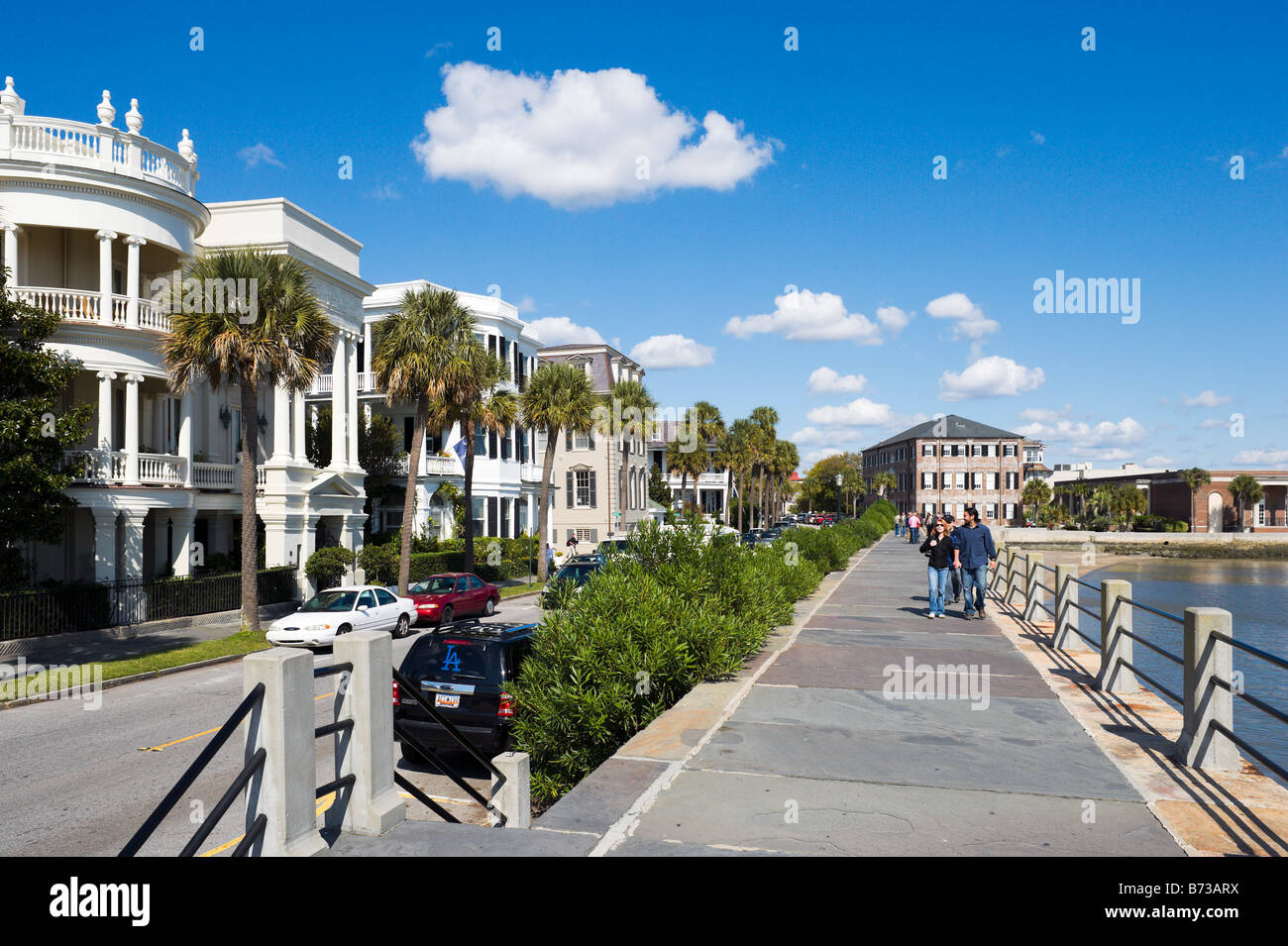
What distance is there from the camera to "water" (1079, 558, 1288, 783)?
57.5ft

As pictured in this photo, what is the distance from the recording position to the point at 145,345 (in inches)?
979

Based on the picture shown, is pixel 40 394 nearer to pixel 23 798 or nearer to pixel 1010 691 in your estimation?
pixel 23 798

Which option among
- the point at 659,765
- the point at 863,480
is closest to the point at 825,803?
the point at 659,765

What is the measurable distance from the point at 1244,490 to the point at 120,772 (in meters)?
119

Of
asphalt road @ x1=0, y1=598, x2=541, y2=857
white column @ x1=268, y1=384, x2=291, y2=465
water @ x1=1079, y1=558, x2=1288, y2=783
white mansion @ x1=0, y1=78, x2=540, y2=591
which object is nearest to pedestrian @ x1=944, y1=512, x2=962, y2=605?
water @ x1=1079, y1=558, x2=1288, y2=783

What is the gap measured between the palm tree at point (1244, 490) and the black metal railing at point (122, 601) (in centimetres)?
10948

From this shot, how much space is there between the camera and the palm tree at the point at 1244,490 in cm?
10212

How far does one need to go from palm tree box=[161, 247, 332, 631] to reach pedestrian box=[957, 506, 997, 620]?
16.4 m

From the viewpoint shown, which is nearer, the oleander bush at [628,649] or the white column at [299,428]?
the oleander bush at [628,649]

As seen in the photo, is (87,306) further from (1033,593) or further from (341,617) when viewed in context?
(1033,593)

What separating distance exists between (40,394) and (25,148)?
351 inches

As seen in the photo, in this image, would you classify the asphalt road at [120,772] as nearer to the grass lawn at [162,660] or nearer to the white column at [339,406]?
the grass lawn at [162,660]

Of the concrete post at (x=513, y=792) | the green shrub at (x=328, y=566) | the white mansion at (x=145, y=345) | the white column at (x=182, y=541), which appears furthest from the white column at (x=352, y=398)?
the concrete post at (x=513, y=792)

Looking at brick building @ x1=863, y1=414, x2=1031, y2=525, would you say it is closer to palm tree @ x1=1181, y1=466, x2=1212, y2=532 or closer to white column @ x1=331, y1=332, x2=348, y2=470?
palm tree @ x1=1181, y1=466, x2=1212, y2=532
